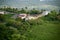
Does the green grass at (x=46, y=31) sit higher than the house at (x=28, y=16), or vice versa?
the house at (x=28, y=16)

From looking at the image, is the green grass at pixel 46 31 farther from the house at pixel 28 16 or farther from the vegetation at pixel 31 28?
the house at pixel 28 16

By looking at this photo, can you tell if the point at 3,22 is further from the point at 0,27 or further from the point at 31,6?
the point at 31,6

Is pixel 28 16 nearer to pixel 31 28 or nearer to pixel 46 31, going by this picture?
pixel 31 28

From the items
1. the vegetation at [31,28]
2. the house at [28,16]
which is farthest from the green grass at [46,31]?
the house at [28,16]

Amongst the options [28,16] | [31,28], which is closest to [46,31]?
[31,28]

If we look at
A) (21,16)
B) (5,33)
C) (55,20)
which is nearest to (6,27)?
(5,33)

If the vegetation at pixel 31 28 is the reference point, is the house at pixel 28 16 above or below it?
above
